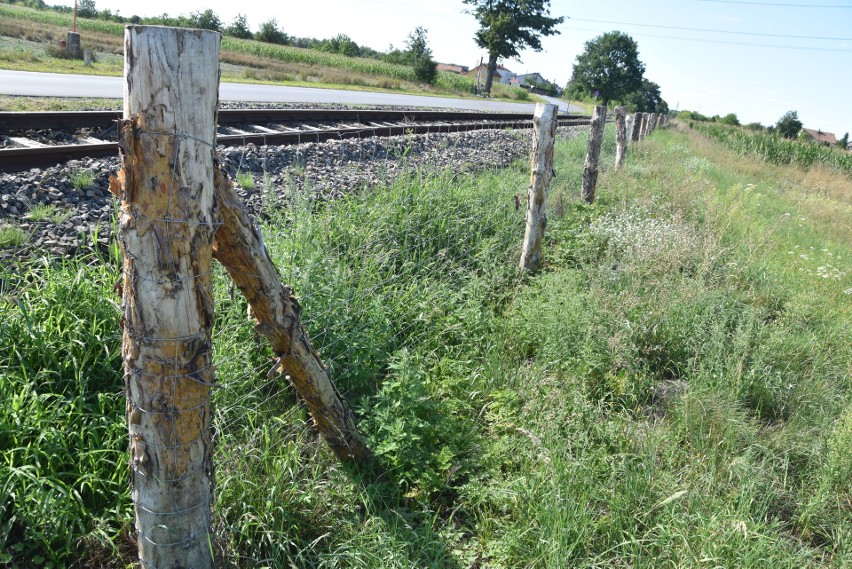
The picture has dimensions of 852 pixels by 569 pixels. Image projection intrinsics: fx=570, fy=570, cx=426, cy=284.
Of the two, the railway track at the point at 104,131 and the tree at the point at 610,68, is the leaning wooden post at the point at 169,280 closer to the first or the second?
the railway track at the point at 104,131

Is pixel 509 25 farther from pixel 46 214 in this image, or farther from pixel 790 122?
pixel 46 214

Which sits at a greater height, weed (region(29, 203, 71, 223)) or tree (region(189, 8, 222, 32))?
tree (region(189, 8, 222, 32))

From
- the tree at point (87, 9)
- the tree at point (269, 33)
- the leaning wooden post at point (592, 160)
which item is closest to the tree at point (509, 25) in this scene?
the tree at point (269, 33)

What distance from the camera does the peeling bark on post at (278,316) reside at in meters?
2.31

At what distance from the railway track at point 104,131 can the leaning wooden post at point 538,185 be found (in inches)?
131

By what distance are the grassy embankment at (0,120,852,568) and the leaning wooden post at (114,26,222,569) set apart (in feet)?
1.30

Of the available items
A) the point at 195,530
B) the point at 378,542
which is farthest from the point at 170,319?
the point at 378,542

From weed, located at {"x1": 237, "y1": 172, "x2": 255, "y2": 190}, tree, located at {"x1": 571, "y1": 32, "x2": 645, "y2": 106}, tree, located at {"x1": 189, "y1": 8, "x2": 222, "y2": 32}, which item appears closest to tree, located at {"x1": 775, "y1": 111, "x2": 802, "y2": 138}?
tree, located at {"x1": 571, "y1": 32, "x2": 645, "y2": 106}

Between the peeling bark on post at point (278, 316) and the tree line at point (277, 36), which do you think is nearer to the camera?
the peeling bark on post at point (278, 316)

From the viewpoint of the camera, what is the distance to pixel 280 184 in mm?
6898

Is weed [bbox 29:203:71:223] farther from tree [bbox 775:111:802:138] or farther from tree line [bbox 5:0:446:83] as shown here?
tree [bbox 775:111:802:138]

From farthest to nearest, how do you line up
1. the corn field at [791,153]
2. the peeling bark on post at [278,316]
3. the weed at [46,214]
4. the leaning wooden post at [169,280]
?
the corn field at [791,153]
the weed at [46,214]
the peeling bark on post at [278,316]
the leaning wooden post at [169,280]

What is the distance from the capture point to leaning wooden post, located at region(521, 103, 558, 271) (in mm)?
6363

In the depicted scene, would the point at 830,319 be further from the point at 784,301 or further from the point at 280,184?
the point at 280,184
